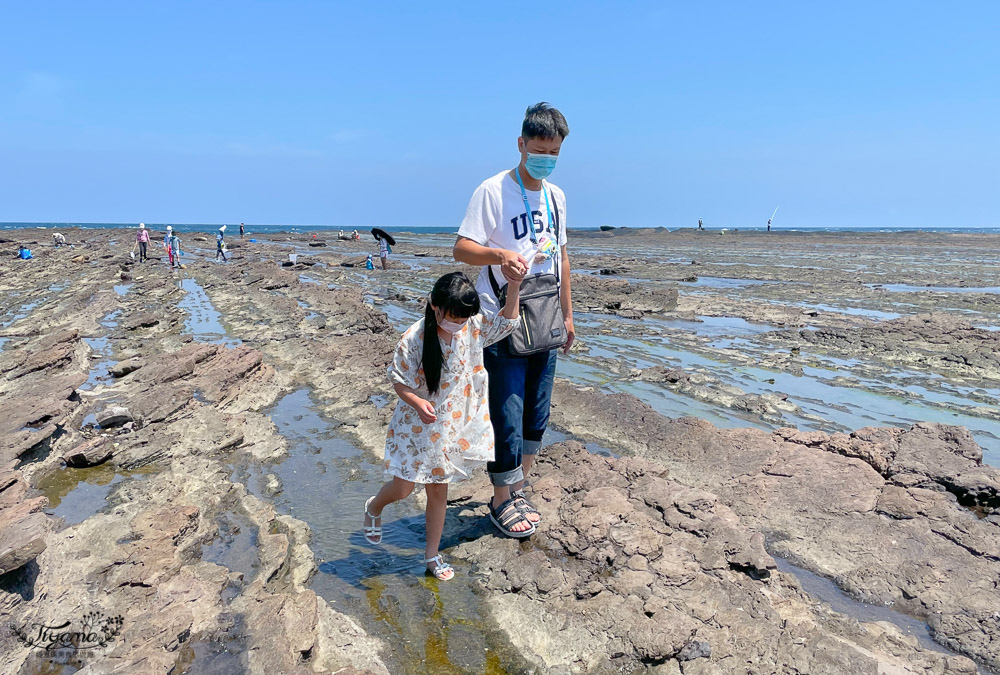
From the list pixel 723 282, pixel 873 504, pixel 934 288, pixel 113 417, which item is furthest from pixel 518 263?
pixel 934 288

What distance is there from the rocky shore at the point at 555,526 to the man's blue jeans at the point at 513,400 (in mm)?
461

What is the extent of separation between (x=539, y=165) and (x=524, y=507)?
1.91 m

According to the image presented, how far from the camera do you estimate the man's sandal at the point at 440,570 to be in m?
3.24

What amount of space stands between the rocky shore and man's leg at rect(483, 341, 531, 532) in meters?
0.49

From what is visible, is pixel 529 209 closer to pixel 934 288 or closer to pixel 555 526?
pixel 555 526

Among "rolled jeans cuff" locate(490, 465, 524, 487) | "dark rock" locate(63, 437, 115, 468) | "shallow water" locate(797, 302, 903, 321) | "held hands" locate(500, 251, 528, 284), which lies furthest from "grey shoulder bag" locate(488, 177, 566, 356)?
"shallow water" locate(797, 302, 903, 321)

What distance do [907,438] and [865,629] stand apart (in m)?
2.18

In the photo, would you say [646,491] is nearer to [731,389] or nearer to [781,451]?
[781,451]

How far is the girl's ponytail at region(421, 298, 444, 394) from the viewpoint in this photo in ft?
9.81

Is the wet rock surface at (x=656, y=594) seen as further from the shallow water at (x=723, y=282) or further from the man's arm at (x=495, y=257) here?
the shallow water at (x=723, y=282)

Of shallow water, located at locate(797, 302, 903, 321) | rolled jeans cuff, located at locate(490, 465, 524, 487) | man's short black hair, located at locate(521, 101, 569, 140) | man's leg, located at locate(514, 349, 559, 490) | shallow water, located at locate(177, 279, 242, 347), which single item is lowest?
shallow water, located at locate(177, 279, 242, 347)

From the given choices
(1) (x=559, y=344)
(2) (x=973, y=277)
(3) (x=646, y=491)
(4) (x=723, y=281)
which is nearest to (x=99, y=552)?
(1) (x=559, y=344)

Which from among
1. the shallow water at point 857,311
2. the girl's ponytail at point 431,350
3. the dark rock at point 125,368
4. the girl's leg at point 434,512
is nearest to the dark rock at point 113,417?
the dark rock at point 125,368

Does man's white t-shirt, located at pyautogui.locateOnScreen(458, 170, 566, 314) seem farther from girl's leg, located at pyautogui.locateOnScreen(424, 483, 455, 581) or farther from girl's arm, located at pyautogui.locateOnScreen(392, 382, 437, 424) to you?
girl's leg, located at pyautogui.locateOnScreen(424, 483, 455, 581)
